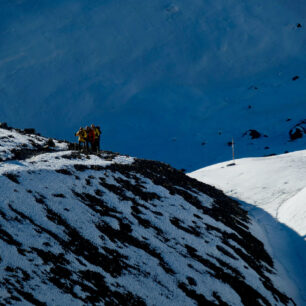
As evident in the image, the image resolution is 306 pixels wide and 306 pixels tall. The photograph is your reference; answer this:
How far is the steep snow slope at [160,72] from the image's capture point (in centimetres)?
6562

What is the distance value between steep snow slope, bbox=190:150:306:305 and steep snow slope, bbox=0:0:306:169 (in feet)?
79.6

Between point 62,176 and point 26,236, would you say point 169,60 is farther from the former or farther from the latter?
point 26,236

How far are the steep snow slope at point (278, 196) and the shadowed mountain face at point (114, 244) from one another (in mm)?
1492

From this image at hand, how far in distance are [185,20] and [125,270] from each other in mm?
85426

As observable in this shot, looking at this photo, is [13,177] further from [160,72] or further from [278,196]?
[160,72]

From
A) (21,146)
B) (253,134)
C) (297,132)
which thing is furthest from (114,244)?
(253,134)

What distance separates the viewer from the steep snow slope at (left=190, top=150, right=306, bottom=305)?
1750 centimetres

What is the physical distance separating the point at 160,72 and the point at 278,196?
58.3 metres

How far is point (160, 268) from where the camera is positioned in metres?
11.2

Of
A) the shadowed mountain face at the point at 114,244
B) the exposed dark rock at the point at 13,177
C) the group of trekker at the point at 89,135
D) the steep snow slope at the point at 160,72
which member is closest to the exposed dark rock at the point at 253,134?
the steep snow slope at the point at 160,72

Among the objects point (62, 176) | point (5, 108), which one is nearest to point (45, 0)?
point (5, 108)

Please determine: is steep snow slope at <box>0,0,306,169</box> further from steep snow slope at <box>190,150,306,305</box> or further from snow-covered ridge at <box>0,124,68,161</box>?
snow-covered ridge at <box>0,124,68,161</box>

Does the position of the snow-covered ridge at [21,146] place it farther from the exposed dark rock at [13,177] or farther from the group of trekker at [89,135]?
the exposed dark rock at [13,177]

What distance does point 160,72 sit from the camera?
79562 millimetres
